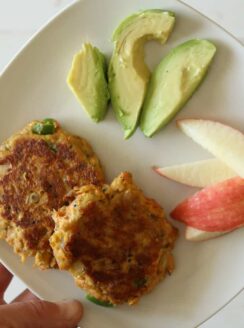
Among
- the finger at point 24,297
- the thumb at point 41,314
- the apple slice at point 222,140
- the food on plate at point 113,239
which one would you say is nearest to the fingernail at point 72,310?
the thumb at point 41,314

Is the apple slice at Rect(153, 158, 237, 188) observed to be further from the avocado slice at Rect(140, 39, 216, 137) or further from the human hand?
the human hand

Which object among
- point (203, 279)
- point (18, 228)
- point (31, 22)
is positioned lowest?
point (203, 279)

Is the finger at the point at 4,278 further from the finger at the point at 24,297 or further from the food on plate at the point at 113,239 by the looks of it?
the food on plate at the point at 113,239

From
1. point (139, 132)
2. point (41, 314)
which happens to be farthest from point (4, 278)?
point (139, 132)

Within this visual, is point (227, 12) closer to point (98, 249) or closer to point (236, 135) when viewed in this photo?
point (236, 135)

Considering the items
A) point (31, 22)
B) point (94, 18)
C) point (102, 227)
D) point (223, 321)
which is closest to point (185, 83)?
point (94, 18)

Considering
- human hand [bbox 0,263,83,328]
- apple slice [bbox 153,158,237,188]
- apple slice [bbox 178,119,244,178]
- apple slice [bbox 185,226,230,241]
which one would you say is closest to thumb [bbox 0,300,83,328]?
human hand [bbox 0,263,83,328]
